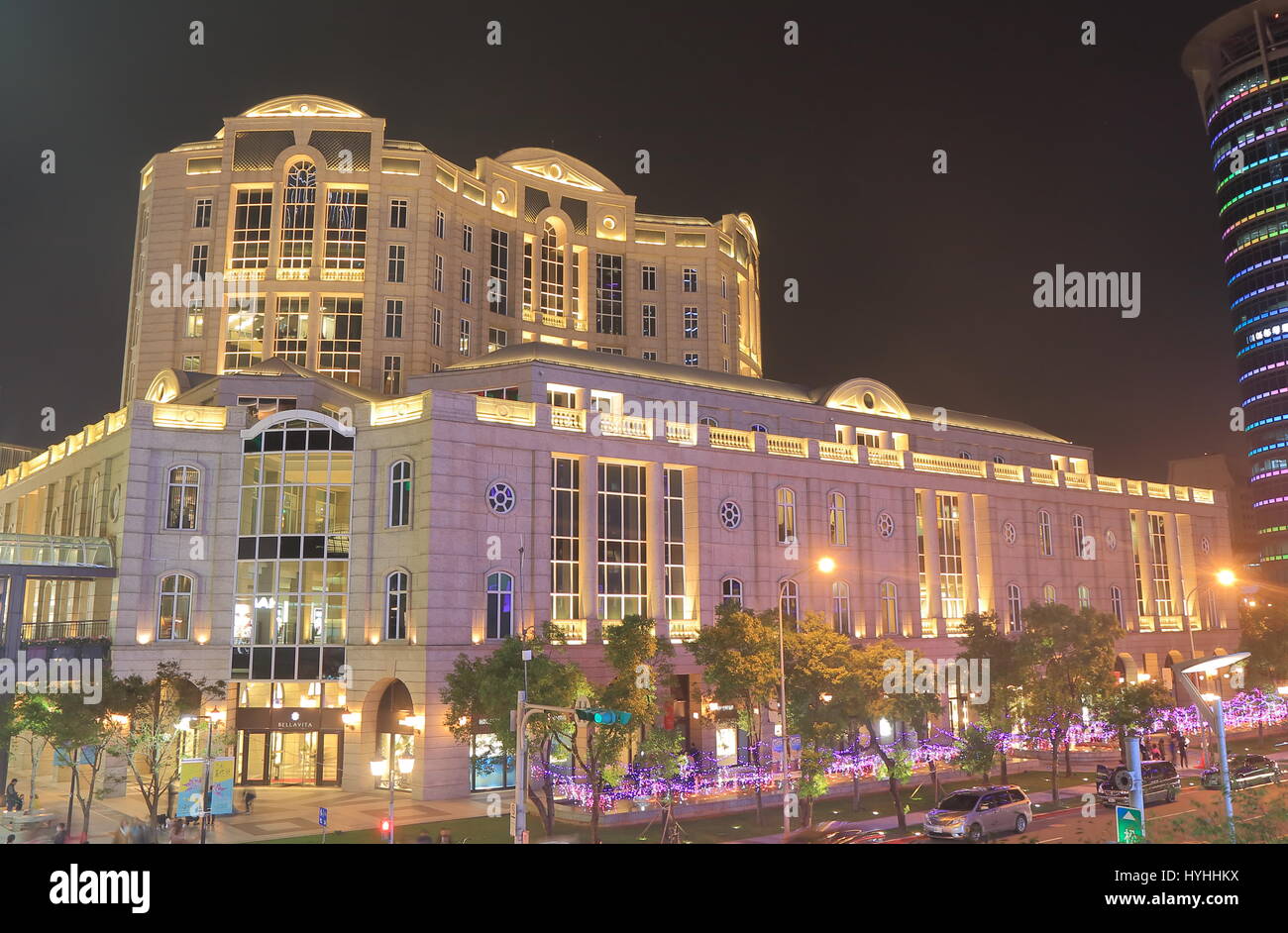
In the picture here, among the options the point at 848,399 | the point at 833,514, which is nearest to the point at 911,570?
the point at 833,514

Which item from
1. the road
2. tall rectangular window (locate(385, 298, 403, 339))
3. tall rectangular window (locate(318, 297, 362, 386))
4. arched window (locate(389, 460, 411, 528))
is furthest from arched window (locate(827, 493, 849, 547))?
tall rectangular window (locate(318, 297, 362, 386))

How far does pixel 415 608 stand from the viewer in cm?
4806

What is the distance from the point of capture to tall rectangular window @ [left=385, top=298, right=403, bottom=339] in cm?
7838

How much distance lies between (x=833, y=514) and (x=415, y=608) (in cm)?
2871

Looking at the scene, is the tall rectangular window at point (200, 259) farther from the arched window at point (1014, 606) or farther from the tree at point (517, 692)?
the arched window at point (1014, 606)

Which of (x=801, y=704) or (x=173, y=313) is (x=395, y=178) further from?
(x=801, y=704)

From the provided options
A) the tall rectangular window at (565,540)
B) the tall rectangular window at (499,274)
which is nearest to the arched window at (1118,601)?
the tall rectangular window at (565,540)

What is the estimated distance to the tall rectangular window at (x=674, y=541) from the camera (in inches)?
2235

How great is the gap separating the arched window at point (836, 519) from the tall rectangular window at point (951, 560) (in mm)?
9869

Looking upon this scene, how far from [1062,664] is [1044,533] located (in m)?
27.4

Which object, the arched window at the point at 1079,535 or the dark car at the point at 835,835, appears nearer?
the dark car at the point at 835,835

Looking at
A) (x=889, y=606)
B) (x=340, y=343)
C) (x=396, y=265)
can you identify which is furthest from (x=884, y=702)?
(x=396, y=265)

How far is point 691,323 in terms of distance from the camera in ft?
315

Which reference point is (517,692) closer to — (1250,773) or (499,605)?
(499,605)
